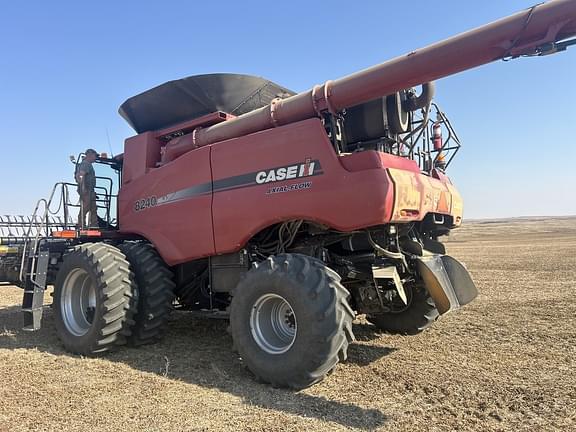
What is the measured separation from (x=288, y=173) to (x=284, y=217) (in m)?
0.50

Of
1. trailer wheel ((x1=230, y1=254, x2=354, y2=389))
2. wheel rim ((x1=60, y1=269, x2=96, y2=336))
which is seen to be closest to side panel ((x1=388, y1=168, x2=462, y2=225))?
trailer wheel ((x1=230, y1=254, x2=354, y2=389))

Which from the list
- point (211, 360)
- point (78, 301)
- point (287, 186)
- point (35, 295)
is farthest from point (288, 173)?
point (35, 295)

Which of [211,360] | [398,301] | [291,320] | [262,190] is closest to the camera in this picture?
[291,320]

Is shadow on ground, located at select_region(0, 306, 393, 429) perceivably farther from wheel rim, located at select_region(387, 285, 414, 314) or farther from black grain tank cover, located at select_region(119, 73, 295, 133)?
black grain tank cover, located at select_region(119, 73, 295, 133)

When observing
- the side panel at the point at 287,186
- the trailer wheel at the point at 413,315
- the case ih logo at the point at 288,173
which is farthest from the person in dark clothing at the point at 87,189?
the trailer wheel at the point at 413,315

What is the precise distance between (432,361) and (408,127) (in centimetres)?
280

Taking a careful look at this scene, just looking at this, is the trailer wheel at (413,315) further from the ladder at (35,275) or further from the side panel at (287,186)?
the ladder at (35,275)

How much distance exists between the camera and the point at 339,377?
5.13 metres

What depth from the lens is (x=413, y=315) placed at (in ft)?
22.3

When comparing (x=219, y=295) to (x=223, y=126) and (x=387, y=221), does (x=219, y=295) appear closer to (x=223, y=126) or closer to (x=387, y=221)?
(x=223, y=126)

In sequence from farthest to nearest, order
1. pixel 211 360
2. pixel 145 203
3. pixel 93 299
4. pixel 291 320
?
pixel 145 203 < pixel 93 299 < pixel 211 360 < pixel 291 320

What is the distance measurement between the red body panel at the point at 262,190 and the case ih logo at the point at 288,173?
0.01 m

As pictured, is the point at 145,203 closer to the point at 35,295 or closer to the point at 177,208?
the point at 177,208

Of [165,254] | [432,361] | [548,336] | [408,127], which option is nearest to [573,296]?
[548,336]
